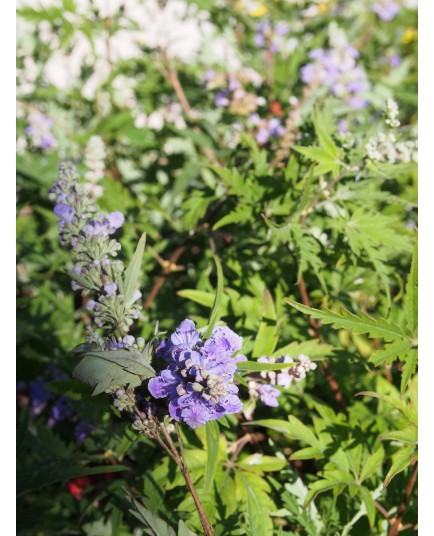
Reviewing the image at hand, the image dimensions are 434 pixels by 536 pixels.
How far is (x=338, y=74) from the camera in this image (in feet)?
8.18

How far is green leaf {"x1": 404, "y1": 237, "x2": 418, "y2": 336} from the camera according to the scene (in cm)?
137

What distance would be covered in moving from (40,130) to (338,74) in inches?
54.8

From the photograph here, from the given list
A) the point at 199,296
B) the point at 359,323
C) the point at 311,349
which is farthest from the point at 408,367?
the point at 199,296

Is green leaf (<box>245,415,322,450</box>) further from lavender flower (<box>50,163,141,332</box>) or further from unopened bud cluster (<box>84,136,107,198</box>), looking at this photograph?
unopened bud cluster (<box>84,136,107,198</box>)

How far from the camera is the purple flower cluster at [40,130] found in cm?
286

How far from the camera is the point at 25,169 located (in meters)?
2.50

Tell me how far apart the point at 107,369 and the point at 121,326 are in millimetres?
145

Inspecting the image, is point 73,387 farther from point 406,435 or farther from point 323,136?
point 323,136

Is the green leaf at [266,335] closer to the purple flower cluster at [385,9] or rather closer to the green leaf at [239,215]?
Answer: the green leaf at [239,215]

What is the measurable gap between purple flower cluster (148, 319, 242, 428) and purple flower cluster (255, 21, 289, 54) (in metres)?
2.08

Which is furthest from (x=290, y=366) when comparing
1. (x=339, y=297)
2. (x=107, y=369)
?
(x=339, y=297)

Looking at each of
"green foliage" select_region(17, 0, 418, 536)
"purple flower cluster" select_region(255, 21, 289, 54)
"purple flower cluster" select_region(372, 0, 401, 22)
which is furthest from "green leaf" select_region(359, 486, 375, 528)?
"purple flower cluster" select_region(372, 0, 401, 22)

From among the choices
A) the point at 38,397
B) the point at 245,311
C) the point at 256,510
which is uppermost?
the point at 245,311

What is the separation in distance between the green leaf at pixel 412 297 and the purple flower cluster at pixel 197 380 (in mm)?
510
